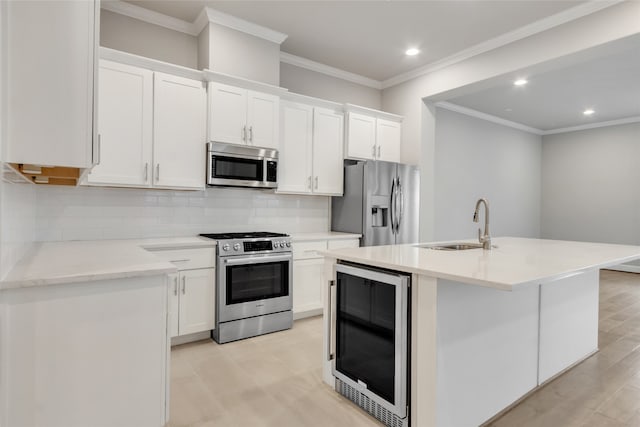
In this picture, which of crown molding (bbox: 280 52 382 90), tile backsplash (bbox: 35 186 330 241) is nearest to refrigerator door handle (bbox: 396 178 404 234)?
tile backsplash (bbox: 35 186 330 241)

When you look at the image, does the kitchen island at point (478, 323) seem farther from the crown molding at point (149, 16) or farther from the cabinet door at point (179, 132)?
the crown molding at point (149, 16)

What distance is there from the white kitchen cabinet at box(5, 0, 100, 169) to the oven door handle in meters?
1.90

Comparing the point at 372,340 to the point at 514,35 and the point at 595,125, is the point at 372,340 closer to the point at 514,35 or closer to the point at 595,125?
the point at 514,35

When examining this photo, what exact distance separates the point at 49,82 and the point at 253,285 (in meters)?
2.41

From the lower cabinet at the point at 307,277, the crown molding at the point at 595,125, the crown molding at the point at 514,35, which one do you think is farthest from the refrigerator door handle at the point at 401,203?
the crown molding at the point at 595,125

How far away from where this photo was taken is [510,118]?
23.2 feet

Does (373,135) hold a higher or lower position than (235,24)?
lower

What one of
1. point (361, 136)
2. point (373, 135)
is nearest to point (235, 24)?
point (361, 136)

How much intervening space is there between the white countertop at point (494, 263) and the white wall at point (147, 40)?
2.64m

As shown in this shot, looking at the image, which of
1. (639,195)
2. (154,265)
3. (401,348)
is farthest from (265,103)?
(639,195)

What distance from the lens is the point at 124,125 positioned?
2988 mm

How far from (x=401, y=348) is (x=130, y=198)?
2732mm

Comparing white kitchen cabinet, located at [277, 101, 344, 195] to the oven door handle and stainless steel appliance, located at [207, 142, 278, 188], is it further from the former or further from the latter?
the oven door handle

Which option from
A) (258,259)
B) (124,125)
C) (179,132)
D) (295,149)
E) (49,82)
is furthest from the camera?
(295,149)
